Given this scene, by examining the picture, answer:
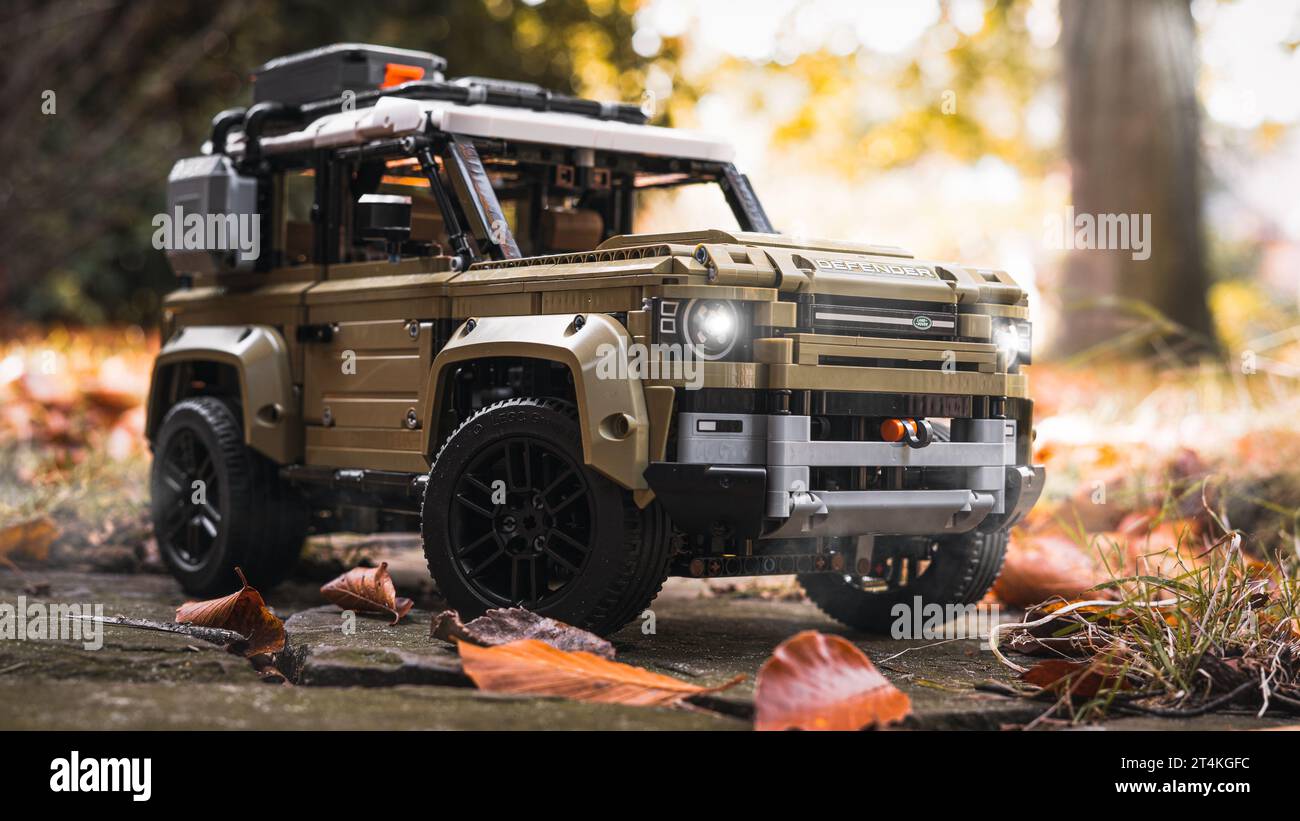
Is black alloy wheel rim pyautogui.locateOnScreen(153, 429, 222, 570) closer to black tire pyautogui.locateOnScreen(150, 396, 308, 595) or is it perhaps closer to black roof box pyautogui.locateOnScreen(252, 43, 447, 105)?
black tire pyautogui.locateOnScreen(150, 396, 308, 595)

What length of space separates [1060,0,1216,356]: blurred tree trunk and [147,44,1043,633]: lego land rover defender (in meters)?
7.07

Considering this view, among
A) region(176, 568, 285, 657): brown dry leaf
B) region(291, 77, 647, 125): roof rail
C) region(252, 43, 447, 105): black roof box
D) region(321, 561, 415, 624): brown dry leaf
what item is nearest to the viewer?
region(176, 568, 285, 657): brown dry leaf

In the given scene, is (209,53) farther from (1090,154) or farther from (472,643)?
(472,643)

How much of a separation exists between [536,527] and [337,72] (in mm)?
2945

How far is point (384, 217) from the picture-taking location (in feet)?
21.4

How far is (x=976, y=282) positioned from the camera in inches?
244

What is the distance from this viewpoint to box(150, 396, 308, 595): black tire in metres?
7.46

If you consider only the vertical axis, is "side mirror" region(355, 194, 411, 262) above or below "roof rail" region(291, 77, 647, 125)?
below

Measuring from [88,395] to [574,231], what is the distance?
5.55 metres

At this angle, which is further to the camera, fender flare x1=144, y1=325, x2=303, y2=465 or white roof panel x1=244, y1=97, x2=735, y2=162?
fender flare x1=144, y1=325, x2=303, y2=465

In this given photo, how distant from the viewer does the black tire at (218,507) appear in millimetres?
7457

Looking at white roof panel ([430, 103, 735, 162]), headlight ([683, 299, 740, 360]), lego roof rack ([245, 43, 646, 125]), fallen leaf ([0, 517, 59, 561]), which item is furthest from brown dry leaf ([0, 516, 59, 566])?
headlight ([683, 299, 740, 360])

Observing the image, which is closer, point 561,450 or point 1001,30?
point 561,450
